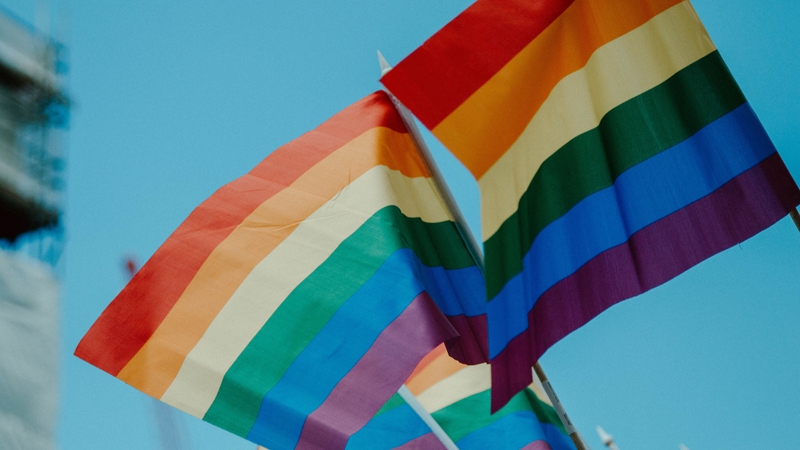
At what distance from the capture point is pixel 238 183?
6.01m

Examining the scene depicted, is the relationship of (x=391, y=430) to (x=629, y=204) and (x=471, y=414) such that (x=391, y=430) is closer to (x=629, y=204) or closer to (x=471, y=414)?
(x=471, y=414)

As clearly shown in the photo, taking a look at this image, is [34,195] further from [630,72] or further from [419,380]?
[630,72]

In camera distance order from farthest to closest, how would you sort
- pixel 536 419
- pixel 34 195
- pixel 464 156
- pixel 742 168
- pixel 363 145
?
pixel 34 195 → pixel 536 419 → pixel 363 145 → pixel 464 156 → pixel 742 168

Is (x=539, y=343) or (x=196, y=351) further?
(x=196, y=351)

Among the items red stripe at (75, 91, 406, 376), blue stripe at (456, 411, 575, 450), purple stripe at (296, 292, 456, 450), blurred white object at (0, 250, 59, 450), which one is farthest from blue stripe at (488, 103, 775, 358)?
blurred white object at (0, 250, 59, 450)

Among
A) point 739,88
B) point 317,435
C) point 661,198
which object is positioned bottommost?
point 317,435

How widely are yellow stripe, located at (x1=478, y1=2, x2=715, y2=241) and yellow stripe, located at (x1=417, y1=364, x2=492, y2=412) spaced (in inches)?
160

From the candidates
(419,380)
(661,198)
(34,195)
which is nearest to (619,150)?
(661,198)

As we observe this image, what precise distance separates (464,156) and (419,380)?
4624 mm

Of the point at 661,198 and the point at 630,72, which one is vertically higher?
the point at 630,72

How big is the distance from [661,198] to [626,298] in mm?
655

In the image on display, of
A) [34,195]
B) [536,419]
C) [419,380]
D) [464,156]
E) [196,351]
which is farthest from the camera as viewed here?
[34,195]

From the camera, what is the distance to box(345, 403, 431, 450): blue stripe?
16.5 feet

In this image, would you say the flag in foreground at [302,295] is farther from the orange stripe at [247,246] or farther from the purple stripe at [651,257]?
the purple stripe at [651,257]
